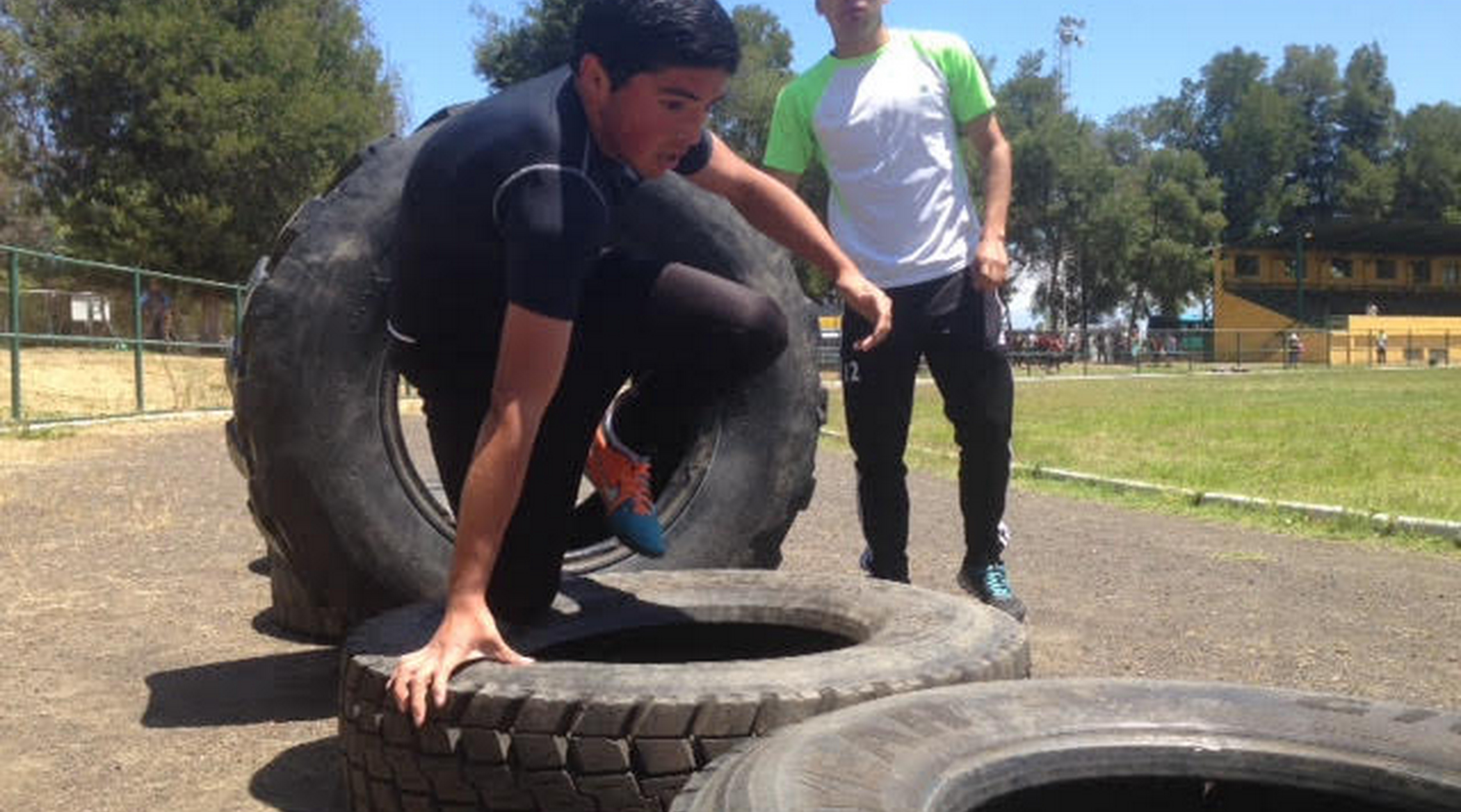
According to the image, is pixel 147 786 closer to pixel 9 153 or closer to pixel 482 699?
pixel 482 699

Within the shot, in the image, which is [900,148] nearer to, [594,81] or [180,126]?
[594,81]

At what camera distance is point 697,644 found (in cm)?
322

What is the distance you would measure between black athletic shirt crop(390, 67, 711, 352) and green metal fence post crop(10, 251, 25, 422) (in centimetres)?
1360

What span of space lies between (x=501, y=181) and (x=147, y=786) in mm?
1537

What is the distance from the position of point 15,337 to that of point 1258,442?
12.9m

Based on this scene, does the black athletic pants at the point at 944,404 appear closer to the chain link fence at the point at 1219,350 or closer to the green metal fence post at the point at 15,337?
the green metal fence post at the point at 15,337

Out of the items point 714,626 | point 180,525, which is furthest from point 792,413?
point 180,525

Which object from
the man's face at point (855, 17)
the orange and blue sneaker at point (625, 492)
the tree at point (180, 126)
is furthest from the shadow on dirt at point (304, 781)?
the tree at point (180, 126)

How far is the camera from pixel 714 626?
10.3 ft

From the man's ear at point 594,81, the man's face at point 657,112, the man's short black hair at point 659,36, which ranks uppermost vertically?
the man's short black hair at point 659,36

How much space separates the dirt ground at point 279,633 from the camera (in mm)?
3145

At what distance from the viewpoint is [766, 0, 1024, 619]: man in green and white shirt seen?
4.18 m

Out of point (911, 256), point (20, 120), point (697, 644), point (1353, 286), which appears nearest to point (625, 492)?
point (697, 644)

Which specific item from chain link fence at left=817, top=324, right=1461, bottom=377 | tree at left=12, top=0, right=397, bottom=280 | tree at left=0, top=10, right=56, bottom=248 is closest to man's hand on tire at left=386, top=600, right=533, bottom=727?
tree at left=12, top=0, right=397, bottom=280
